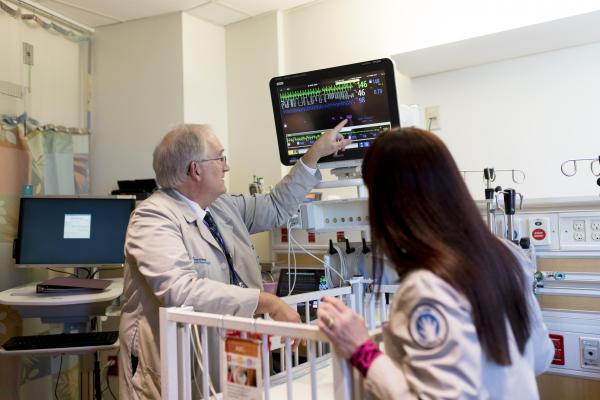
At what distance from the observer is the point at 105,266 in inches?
109

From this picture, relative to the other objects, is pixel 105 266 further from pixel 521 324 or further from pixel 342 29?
pixel 521 324

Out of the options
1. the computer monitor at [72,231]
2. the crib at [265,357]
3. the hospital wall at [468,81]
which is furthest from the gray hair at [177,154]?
the hospital wall at [468,81]

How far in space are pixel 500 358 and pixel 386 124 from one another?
4.34ft

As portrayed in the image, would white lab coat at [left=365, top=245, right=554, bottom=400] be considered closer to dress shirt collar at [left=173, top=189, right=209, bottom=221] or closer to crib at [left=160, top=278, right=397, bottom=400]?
crib at [left=160, top=278, right=397, bottom=400]

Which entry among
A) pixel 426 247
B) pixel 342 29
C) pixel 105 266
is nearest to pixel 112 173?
pixel 105 266

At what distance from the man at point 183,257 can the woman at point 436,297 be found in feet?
1.67

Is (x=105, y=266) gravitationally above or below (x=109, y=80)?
below

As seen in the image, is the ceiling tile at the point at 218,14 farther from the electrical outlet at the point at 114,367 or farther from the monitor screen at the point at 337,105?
the electrical outlet at the point at 114,367

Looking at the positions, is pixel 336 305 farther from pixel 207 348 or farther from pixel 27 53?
pixel 27 53

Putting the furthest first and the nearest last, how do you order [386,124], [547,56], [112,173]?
1. [112,173]
2. [547,56]
3. [386,124]

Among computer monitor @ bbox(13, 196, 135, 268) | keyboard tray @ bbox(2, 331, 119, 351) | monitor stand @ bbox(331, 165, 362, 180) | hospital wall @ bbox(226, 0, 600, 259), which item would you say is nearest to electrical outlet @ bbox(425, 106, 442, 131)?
hospital wall @ bbox(226, 0, 600, 259)

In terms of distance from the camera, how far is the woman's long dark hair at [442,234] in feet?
2.71

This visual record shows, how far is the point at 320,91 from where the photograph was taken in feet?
6.94

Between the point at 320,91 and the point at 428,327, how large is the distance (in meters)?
1.48
